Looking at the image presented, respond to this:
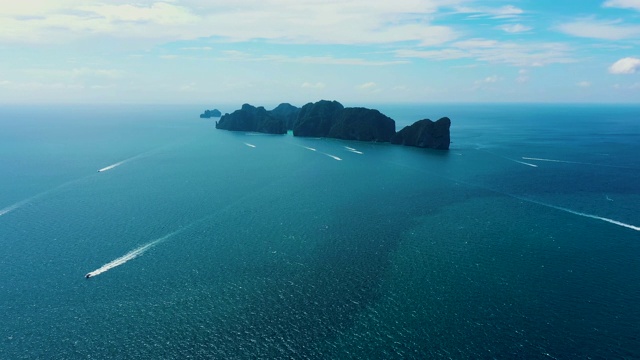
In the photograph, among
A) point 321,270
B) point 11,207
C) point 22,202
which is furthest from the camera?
point 22,202

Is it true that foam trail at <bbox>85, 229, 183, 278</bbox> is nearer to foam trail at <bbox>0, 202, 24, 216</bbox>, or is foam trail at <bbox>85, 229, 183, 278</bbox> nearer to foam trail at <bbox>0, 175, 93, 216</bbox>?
foam trail at <bbox>0, 175, 93, 216</bbox>

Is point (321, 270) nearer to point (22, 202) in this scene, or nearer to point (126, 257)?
point (126, 257)

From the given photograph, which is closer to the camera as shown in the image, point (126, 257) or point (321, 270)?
A: point (321, 270)

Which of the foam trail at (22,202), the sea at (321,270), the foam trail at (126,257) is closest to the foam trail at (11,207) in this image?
the foam trail at (22,202)

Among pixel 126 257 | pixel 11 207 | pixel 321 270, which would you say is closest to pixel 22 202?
pixel 11 207

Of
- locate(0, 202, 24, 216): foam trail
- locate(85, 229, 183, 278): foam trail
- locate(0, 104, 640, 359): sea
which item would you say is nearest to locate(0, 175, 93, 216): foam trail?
locate(0, 202, 24, 216): foam trail

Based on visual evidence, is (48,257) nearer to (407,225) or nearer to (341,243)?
(341,243)

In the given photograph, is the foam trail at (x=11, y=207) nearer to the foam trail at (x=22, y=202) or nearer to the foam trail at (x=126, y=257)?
the foam trail at (x=22, y=202)

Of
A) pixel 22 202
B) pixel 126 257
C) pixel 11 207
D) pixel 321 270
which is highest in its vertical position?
pixel 321 270

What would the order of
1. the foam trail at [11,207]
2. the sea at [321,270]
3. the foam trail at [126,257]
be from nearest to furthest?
the sea at [321,270], the foam trail at [126,257], the foam trail at [11,207]
